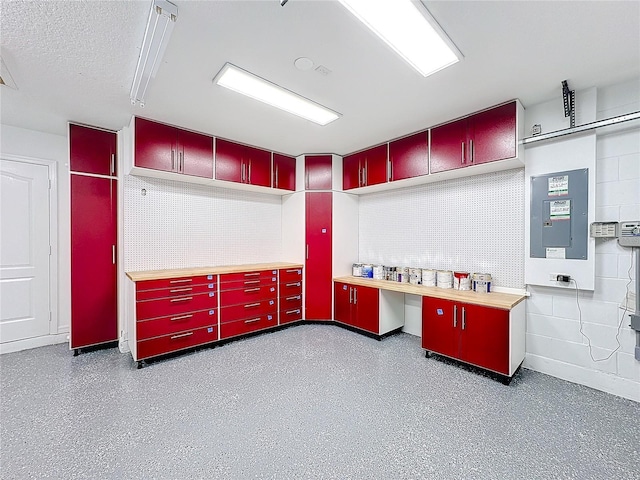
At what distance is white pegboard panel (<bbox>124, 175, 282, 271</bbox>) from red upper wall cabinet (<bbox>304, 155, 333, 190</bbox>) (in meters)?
0.76

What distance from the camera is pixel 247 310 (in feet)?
12.4

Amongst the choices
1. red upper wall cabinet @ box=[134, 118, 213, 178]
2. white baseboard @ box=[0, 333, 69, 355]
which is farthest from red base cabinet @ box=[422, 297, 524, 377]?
white baseboard @ box=[0, 333, 69, 355]

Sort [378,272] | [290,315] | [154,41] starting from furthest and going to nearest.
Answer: [290,315], [378,272], [154,41]

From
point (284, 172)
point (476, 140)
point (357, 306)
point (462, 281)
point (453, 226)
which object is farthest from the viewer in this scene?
point (284, 172)

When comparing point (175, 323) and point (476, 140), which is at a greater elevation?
point (476, 140)

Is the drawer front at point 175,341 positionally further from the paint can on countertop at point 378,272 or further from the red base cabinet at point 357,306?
the paint can on countertop at point 378,272

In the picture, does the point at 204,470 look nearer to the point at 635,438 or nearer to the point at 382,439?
the point at 382,439

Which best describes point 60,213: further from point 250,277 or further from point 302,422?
point 302,422

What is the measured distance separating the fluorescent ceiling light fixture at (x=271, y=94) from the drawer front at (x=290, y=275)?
2156mm

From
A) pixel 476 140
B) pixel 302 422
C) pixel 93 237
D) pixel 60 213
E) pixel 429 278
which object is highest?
pixel 476 140

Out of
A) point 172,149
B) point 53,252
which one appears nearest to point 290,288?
point 172,149

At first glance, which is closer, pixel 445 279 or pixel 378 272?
pixel 445 279

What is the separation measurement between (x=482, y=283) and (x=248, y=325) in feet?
9.77

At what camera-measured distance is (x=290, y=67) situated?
2223 millimetres
